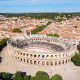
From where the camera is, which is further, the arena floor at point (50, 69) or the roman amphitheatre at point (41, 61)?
the roman amphitheatre at point (41, 61)

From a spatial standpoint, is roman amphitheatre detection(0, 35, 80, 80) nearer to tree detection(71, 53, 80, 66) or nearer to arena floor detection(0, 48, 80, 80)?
arena floor detection(0, 48, 80, 80)

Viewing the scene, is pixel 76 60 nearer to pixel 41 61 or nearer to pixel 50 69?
pixel 50 69

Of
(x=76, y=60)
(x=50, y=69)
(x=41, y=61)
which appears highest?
(x=76, y=60)

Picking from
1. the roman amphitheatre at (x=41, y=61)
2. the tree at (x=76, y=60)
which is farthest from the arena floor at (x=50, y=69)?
the tree at (x=76, y=60)

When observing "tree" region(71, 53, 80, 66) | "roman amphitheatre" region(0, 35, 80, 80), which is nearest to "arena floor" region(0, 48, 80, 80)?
"roman amphitheatre" region(0, 35, 80, 80)

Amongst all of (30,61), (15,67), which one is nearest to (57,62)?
(30,61)

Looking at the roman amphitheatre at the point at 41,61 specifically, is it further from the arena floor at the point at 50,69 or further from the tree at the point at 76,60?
the tree at the point at 76,60

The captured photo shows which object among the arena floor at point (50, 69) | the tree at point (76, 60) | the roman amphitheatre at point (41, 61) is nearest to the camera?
the arena floor at point (50, 69)

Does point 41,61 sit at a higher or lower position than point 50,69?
higher

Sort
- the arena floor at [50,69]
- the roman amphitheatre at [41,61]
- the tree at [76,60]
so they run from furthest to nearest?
the tree at [76,60]
the roman amphitheatre at [41,61]
the arena floor at [50,69]

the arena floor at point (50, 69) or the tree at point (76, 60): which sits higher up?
the tree at point (76, 60)

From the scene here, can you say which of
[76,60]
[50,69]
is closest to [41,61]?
[50,69]

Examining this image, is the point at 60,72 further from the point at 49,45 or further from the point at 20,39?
the point at 20,39

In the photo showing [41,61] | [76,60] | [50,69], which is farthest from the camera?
[41,61]
